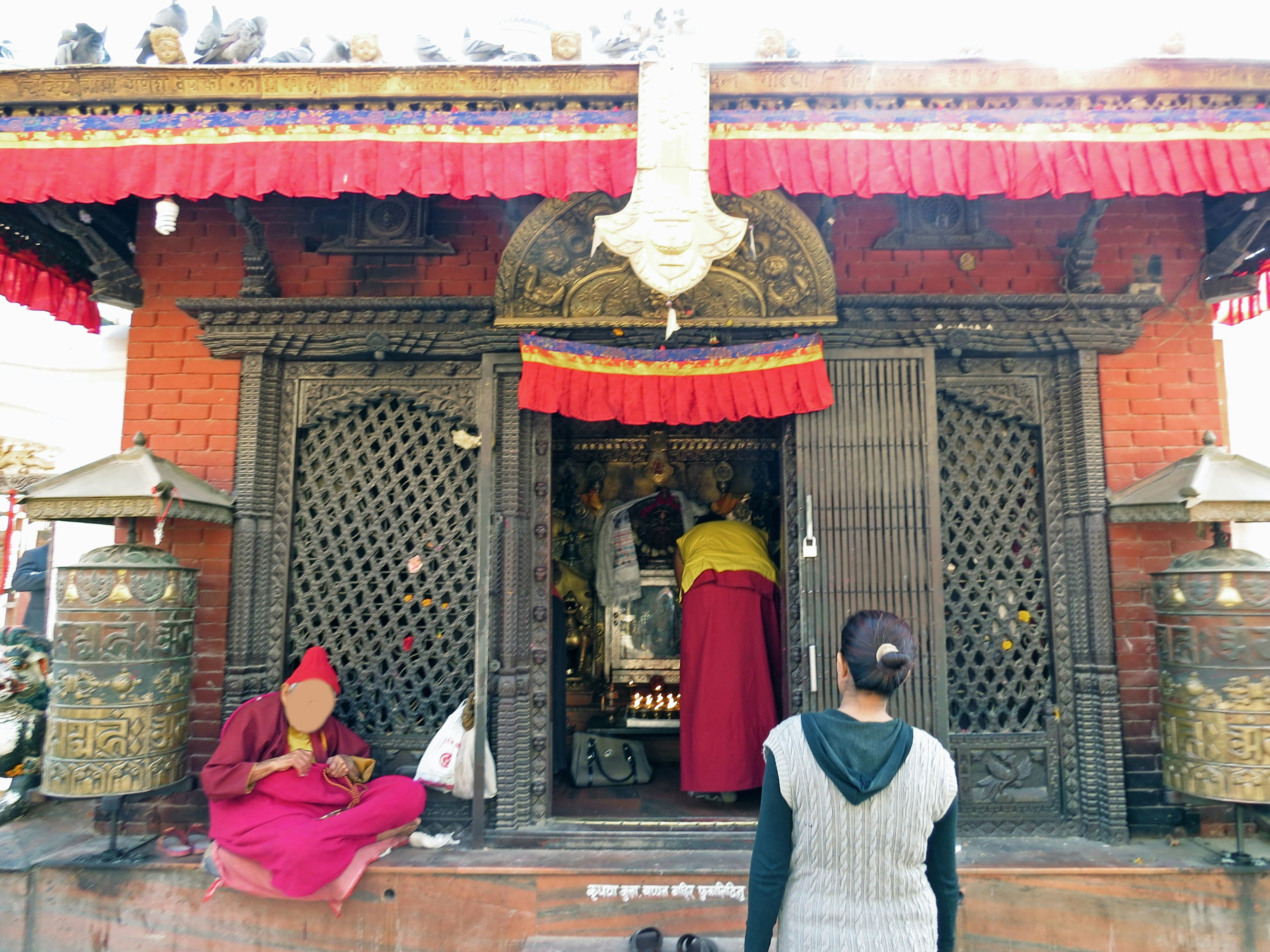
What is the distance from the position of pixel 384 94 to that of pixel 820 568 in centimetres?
352

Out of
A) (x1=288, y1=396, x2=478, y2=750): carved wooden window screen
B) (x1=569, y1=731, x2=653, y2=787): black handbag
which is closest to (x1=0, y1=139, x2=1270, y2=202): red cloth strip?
(x1=288, y1=396, x2=478, y2=750): carved wooden window screen

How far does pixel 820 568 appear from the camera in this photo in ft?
15.3

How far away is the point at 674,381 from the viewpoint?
4.86m

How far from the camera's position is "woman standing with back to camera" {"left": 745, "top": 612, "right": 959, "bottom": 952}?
218 centimetres

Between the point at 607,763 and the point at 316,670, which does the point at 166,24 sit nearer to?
the point at 316,670

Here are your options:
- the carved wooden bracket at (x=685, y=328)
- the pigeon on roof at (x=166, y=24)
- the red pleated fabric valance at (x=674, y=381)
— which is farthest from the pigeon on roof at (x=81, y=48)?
the red pleated fabric valance at (x=674, y=381)

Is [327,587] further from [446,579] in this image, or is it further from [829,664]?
[829,664]

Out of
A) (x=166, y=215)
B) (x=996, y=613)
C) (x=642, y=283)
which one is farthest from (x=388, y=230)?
(x=996, y=613)

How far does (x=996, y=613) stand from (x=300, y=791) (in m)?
4.16

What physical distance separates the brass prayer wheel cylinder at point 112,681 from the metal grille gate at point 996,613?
438 centimetres

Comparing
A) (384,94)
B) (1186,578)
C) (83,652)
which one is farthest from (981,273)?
(83,652)

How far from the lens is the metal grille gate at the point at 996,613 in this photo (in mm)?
4695

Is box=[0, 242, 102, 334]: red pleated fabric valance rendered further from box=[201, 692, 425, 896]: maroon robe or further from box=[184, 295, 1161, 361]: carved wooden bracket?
box=[201, 692, 425, 896]: maroon robe

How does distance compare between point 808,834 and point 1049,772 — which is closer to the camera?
point 808,834
